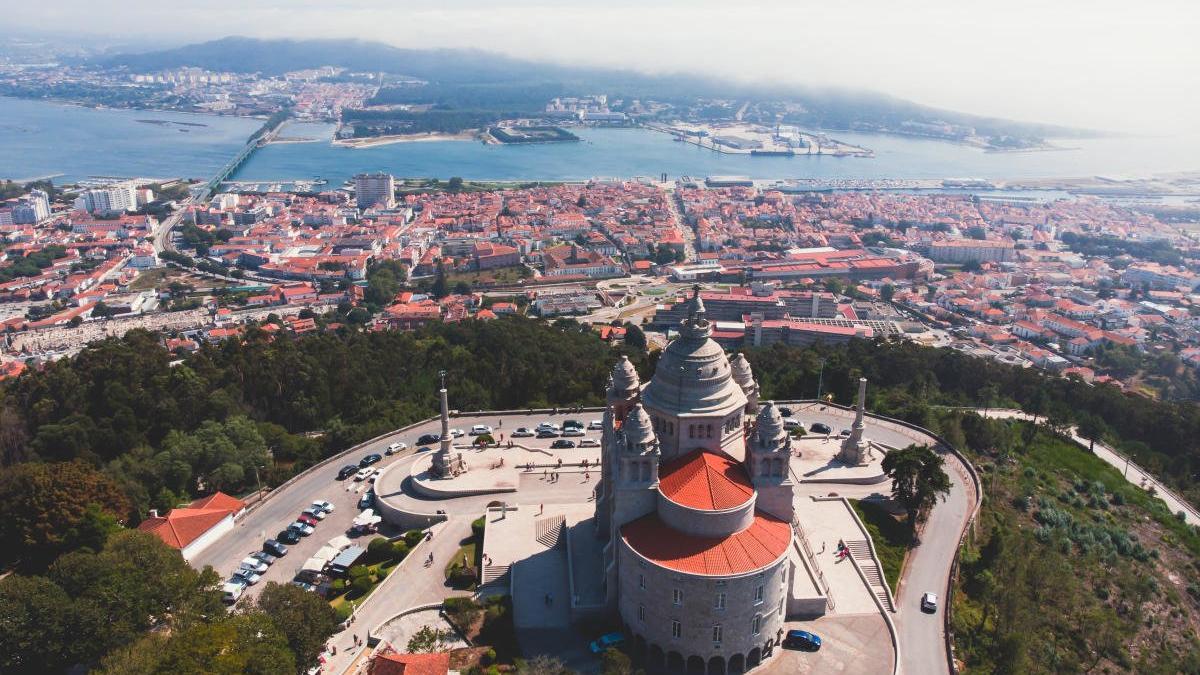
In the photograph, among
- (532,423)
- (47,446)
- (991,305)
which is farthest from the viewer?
(991,305)

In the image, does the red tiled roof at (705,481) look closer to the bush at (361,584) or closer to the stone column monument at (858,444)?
the bush at (361,584)

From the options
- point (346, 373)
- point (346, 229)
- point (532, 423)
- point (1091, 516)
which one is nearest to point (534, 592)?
point (532, 423)

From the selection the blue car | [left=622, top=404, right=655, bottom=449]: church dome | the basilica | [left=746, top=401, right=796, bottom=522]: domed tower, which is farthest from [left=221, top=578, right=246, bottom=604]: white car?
[left=746, top=401, right=796, bottom=522]: domed tower

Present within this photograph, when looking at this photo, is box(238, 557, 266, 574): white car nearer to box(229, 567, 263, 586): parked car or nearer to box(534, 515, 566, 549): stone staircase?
box(229, 567, 263, 586): parked car

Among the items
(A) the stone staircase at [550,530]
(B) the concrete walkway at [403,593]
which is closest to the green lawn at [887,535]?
(A) the stone staircase at [550,530]

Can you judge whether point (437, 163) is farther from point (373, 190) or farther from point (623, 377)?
point (623, 377)

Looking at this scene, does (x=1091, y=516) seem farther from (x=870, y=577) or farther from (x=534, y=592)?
(x=534, y=592)

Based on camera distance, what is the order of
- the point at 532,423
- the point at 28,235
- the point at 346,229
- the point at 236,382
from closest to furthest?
the point at 532,423, the point at 236,382, the point at 28,235, the point at 346,229
